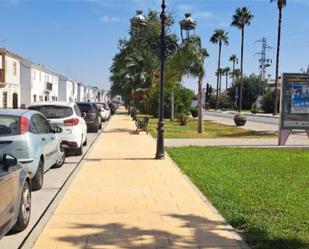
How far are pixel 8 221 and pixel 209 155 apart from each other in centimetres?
962

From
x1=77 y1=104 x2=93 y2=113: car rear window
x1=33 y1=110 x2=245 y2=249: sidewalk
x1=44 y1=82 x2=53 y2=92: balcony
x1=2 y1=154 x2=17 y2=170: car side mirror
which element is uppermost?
x1=44 y1=82 x2=53 y2=92: balcony

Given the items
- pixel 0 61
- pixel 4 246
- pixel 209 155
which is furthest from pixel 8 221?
pixel 0 61

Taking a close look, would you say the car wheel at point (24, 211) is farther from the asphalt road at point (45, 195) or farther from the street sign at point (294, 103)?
the street sign at point (294, 103)

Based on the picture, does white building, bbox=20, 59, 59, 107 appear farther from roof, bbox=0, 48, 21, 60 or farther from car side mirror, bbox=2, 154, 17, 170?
car side mirror, bbox=2, 154, 17, 170

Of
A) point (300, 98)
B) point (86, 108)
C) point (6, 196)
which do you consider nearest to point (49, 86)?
point (86, 108)

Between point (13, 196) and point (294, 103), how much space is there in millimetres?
13319

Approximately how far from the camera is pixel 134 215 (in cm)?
722

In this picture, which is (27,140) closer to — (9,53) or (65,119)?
(65,119)

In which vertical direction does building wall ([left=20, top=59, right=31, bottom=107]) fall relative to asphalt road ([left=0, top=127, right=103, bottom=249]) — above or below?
above

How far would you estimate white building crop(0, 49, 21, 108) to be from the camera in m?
52.3

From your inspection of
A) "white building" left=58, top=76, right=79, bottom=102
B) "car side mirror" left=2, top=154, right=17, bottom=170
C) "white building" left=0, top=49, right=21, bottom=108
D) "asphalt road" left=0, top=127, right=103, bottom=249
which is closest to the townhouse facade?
"white building" left=0, top=49, right=21, bottom=108

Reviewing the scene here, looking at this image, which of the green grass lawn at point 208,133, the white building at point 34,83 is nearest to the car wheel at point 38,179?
the green grass lawn at point 208,133

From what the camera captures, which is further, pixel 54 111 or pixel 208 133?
pixel 208 133

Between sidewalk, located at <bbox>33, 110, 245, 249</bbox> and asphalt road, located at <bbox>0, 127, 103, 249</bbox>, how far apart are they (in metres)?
0.25
